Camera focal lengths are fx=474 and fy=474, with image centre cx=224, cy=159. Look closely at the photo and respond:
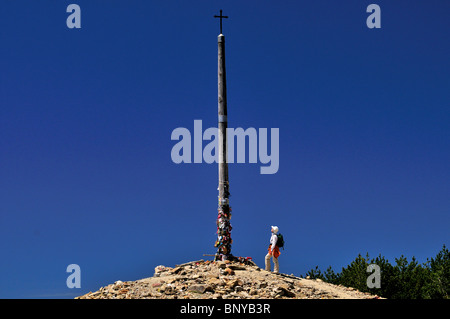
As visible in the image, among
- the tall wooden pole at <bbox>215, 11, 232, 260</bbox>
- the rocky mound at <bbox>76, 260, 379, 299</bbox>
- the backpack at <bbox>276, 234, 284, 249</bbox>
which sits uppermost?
the tall wooden pole at <bbox>215, 11, 232, 260</bbox>

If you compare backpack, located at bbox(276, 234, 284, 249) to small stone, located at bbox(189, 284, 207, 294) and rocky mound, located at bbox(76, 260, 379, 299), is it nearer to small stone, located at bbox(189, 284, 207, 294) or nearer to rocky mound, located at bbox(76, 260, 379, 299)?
rocky mound, located at bbox(76, 260, 379, 299)

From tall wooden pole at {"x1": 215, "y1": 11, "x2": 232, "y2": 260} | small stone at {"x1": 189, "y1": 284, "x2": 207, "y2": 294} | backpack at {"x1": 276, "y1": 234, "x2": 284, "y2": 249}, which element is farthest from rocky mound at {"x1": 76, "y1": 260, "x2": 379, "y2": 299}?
backpack at {"x1": 276, "y1": 234, "x2": 284, "y2": 249}

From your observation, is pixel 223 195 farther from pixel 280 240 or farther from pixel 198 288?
pixel 198 288

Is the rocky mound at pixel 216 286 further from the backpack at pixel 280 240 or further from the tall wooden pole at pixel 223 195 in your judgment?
the backpack at pixel 280 240

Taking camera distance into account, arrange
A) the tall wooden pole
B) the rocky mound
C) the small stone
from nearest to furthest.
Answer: the small stone, the rocky mound, the tall wooden pole

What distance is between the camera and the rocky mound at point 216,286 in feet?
57.3

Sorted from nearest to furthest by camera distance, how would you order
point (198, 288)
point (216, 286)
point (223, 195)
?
point (198, 288) → point (216, 286) → point (223, 195)

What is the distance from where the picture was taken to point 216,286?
1812 cm

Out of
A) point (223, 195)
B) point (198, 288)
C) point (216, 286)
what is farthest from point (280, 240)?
point (198, 288)

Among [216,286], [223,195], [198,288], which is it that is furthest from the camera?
[223,195]

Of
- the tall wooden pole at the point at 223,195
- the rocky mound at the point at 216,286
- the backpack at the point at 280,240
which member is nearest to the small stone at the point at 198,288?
the rocky mound at the point at 216,286

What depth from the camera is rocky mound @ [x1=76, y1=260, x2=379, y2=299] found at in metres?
17.5

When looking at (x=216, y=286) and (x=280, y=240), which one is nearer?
(x=216, y=286)
